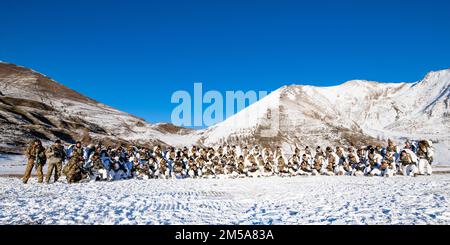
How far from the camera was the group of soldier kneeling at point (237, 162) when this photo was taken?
2100cm

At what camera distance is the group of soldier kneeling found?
21.0 meters

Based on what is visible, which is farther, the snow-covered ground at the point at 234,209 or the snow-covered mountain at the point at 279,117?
the snow-covered mountain at the point at 279,117

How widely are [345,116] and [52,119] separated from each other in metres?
89.8

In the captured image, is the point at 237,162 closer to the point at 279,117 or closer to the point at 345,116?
the point at 279,117

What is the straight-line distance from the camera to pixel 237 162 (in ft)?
82.0

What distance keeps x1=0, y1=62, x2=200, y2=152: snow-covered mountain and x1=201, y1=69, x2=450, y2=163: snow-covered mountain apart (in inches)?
703

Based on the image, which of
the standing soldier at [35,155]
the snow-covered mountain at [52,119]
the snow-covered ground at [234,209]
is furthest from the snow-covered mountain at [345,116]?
the standing soldier at [35,155]

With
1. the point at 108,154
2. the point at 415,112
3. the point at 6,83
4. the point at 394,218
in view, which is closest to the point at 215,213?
the point at 394,218

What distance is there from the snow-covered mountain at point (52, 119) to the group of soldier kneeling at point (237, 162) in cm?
3867

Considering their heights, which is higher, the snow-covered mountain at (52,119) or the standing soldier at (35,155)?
the snow-covered mountain at (52,119)

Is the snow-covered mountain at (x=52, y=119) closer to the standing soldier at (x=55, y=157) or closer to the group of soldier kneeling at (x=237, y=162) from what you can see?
the group of soldier kneeling at (x=237, y=162)

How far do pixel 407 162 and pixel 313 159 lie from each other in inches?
240

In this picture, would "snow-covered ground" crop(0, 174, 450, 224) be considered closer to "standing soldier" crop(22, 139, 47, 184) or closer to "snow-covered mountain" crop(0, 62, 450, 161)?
"standing soldier" crop(22, 139, 47, 184)

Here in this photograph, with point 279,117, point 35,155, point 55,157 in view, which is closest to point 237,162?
point 55,157
